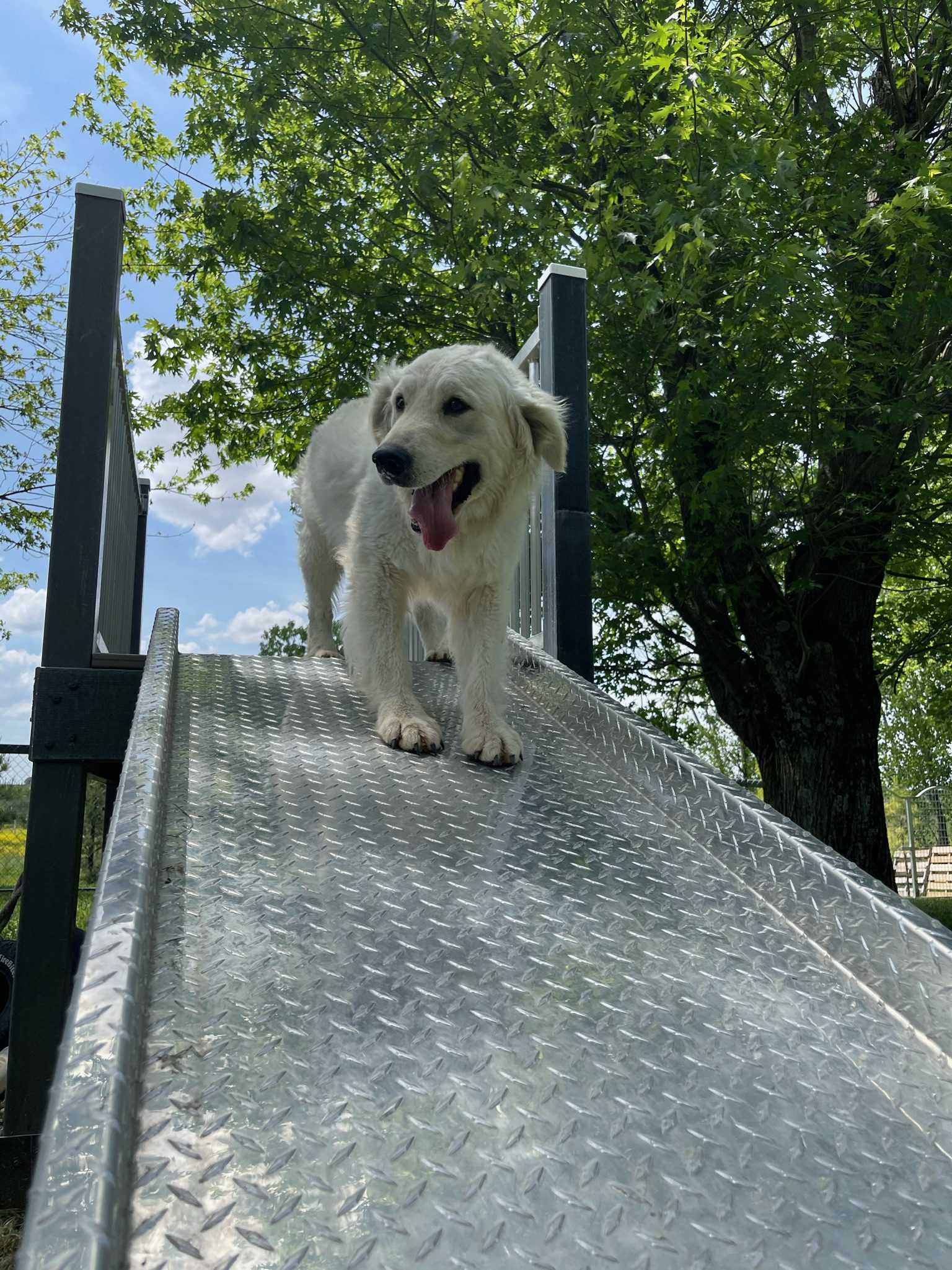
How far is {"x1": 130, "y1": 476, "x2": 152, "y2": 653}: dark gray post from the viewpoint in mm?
8336

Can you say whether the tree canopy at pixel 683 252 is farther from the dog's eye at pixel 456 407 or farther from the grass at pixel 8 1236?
the grass at pixel 8 1236

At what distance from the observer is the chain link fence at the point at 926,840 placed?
62.7 ft

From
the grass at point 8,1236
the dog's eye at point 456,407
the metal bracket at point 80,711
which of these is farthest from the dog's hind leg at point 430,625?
the grass at point 8,1236

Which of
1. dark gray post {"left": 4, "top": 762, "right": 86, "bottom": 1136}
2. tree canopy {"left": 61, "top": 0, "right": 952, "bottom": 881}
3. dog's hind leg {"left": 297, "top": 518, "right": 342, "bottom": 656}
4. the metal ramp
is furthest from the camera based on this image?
tree canopy {"left": 61, "top": 0, "right": 952, "bottom": 881}

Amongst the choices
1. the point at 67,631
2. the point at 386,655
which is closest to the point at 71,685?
the point at 67,631

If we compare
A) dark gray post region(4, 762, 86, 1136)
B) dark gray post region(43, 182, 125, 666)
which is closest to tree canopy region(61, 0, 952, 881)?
dark gray post region(43, 182, 125, 666)

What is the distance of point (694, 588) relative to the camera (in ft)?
29.6

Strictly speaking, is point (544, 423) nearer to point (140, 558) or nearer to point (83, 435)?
point (83, 435)

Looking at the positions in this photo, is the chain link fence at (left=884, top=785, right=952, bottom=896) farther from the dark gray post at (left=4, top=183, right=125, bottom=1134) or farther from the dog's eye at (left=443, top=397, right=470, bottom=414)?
the dark gray post at (left=4, top=183, right=125, bottom=1134)

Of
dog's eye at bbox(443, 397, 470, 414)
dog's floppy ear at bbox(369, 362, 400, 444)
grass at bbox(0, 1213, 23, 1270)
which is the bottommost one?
grass at bbox(0, 1213, 23, 1270)

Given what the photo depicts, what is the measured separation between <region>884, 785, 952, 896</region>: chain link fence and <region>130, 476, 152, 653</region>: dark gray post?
16.0m

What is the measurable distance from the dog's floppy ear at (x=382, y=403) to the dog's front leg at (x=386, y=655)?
615 millimetres

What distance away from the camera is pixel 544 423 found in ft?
12.4

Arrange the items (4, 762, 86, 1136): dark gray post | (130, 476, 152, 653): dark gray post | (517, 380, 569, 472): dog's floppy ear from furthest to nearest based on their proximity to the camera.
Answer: (130, 476, 152, 653): dark gray post, (517, 380, 569, 472): dog's floppy ear, (4, 762, 86, 1136): dark gray post
